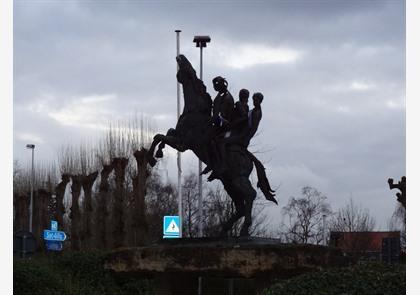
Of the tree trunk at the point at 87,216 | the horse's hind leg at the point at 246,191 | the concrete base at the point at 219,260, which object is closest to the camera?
the concrete base at the point at 219,260

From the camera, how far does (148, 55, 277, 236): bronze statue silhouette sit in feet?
47.6

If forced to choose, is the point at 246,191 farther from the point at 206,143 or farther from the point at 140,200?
the point at 140,200

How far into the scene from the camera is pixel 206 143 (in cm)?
1471

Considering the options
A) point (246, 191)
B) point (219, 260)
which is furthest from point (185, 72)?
point (219, 260)

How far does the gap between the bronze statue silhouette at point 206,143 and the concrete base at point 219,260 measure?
3.35 feet

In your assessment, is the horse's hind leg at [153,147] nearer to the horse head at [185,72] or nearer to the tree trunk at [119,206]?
the horse head at [185,72]

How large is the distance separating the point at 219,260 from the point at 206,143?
8.73 ft

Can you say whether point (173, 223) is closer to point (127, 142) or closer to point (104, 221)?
point (104, 221)

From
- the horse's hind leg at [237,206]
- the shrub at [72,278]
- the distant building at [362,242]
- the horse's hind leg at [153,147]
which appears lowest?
the distant building at [362,242]

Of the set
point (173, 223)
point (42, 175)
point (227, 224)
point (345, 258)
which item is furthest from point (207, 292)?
point (42, 175)

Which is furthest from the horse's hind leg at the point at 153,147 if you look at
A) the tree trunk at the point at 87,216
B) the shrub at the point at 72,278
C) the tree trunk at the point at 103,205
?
the tree trunk at the point at 87,216

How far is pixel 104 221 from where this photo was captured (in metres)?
34.5

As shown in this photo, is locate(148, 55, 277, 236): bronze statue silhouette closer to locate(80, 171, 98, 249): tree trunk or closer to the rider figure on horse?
the rider figure on horse

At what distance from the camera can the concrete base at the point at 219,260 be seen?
12.5m
